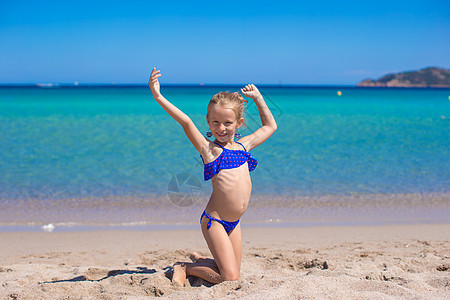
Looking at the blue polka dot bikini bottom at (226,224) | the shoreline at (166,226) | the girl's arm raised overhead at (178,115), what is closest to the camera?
the girl's arm raised overhead at (178,115)

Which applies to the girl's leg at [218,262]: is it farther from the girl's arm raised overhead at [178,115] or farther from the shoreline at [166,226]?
the shoreline at [166,226]

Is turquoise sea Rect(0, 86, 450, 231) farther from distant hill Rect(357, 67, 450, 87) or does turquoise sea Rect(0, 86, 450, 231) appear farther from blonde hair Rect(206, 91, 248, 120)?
distant hill Rect(357, 67, 450, 87)

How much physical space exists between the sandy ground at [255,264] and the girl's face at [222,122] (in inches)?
43.7

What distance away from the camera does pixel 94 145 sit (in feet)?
42.8

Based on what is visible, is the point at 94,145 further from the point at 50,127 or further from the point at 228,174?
the point at 228,174

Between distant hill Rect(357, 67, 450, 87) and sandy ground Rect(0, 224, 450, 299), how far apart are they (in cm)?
10806

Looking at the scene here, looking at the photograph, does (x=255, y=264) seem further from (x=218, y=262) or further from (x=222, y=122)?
(x=222, y=122)

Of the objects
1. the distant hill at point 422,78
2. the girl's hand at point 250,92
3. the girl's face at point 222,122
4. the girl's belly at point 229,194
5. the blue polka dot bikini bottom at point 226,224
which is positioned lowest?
the blue polka dot bikini bottom at point 226,224

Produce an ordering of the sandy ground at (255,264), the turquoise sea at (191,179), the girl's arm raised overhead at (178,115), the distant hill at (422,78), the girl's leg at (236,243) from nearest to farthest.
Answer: the sandy ground at (255,264) < the girl's arm raised overhead at (178,115) < the girl's leg at (236,243) < the turquoise sea at (191,179) < the distant hill at (422,78)

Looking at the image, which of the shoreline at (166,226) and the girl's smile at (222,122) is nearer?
the girl's smile at (222,122)

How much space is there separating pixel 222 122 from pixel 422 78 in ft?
369

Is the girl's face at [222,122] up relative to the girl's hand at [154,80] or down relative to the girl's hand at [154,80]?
down

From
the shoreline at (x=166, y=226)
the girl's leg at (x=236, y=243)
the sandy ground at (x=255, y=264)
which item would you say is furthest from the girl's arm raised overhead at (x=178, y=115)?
the shoreline at (x=166, y=226)

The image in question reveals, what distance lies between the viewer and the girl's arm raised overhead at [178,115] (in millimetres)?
3217
